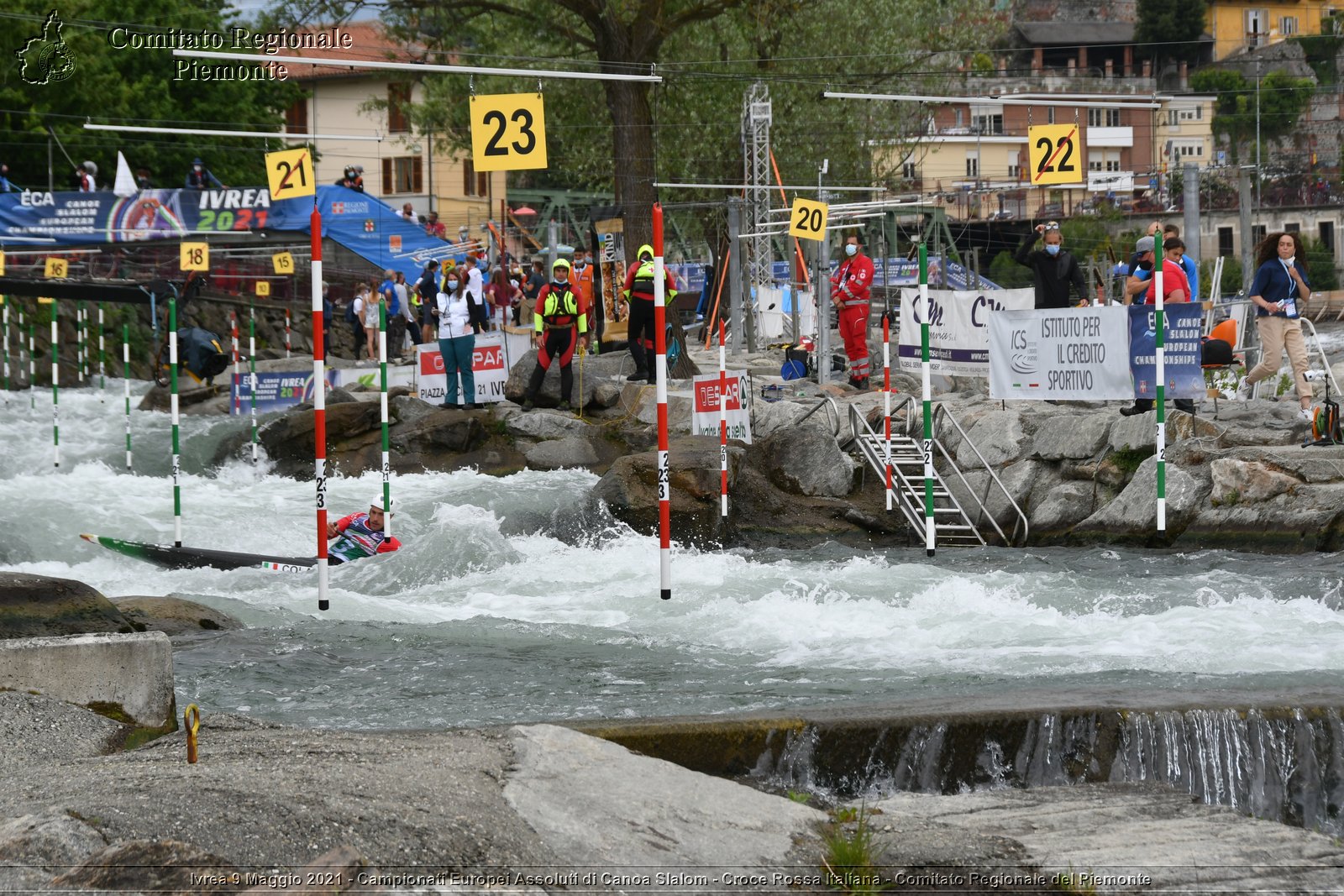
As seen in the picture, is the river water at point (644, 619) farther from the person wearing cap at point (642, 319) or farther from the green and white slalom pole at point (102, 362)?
the green and white slalom pole at point (102, 362)

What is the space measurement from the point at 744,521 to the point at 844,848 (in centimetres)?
1043

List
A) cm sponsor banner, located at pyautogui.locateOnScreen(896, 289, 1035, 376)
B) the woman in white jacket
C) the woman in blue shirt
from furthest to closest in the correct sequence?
the woman in white jacket < cm sponsor banner, located at pyautogui.locateOnScreen(896, 289, 1035, 376) < the woman in blue shirt

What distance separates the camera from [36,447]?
21797 mm

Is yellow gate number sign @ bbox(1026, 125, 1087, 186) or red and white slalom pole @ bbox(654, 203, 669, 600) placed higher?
yellow gate number sign @ bbox(1026, 125, 1087, 186)

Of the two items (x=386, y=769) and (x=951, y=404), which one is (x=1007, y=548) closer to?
(x=951, y=404)

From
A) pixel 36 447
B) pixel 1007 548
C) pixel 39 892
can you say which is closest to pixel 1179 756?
pixel 39 892

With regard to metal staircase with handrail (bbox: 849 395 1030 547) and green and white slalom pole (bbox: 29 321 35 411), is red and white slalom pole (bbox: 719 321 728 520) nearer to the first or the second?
metal staircase with handrail (bbox: 849 395 1030 547)

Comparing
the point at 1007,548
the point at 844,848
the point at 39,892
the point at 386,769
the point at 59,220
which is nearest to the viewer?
the point at 39,892

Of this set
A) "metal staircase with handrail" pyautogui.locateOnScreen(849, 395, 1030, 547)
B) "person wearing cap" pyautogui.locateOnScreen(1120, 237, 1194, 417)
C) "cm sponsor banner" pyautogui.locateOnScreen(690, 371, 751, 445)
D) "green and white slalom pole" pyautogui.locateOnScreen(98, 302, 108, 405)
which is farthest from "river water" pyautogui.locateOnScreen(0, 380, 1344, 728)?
"green and white slalom pole" pyautogui.locateOnScreen(98, 302, 108, 405)

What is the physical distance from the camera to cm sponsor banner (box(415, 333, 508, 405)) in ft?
68.4

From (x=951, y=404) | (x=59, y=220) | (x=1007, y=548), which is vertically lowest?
(x=1007, y=548)

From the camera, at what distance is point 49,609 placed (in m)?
8.36

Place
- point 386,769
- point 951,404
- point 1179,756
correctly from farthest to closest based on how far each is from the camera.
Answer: point 951,404, point 1179,756, point 386,769

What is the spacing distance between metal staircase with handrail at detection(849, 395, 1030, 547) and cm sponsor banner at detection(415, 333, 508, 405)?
620cm
